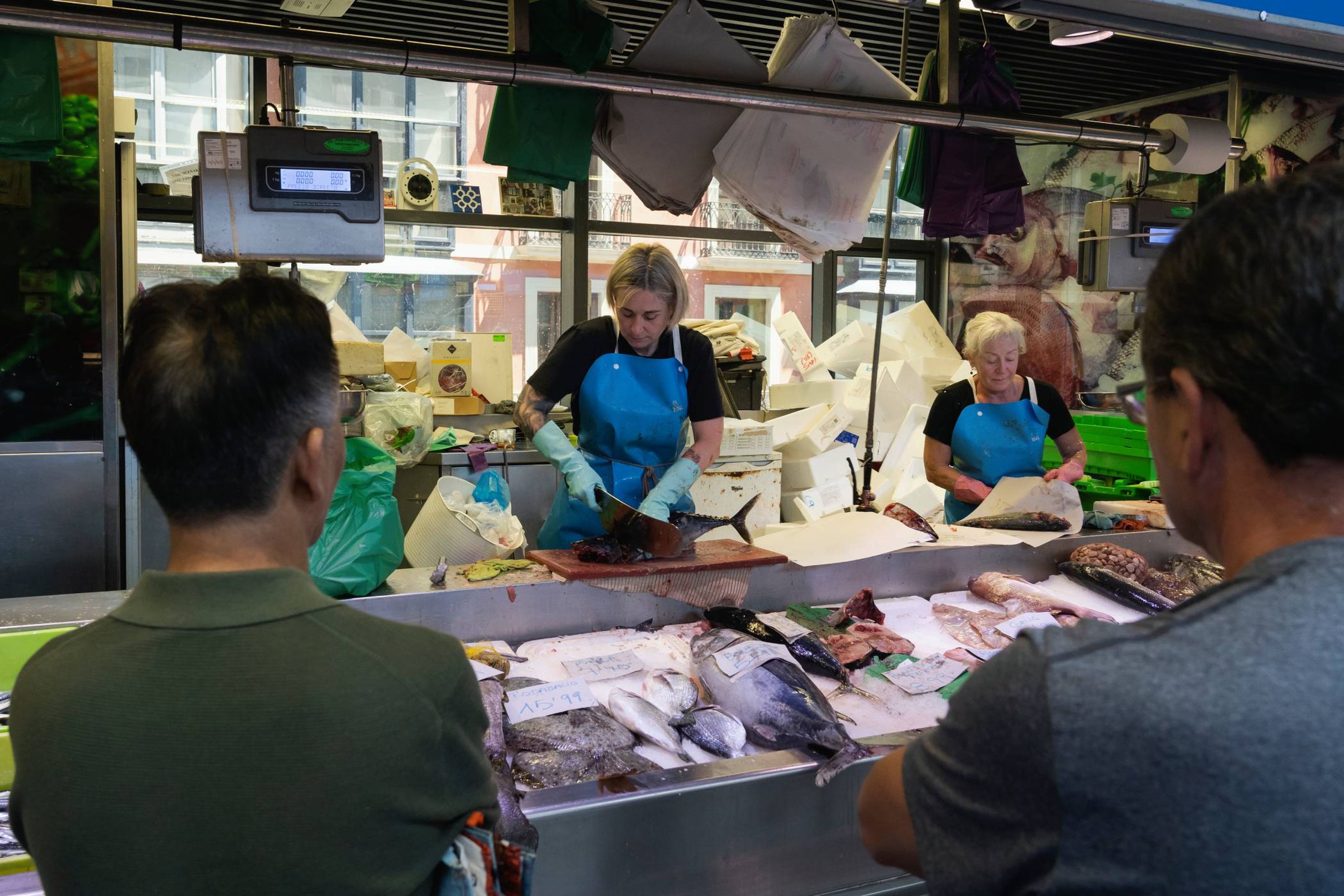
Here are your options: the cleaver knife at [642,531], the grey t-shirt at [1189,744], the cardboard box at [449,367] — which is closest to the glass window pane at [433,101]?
the cardboard box at [449,367]

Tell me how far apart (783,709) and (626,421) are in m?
1.84

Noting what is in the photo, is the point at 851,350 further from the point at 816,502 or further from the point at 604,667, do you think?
the point at 604,667

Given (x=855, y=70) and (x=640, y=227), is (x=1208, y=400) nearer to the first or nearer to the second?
(x=855, y=70)

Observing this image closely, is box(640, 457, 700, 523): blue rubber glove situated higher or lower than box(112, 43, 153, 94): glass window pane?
lower

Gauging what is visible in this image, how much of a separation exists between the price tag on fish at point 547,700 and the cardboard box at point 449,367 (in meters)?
4.24

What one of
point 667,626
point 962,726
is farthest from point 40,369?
point 962,726

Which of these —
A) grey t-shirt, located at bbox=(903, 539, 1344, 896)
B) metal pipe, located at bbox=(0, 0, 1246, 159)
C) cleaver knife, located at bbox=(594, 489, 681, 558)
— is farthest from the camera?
cleaver knife, located at bbox=(594, 489, 681, 558)

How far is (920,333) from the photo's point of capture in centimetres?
780

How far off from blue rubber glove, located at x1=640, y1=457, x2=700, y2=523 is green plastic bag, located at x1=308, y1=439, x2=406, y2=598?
97 centimetres

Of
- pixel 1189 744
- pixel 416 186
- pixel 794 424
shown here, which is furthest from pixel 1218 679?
pixel 416 186

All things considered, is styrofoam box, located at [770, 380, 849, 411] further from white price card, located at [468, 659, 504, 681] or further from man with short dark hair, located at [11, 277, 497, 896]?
man with short dark hair, located at [11, 277, 497, 896]

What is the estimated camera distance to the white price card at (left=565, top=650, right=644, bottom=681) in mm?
2494

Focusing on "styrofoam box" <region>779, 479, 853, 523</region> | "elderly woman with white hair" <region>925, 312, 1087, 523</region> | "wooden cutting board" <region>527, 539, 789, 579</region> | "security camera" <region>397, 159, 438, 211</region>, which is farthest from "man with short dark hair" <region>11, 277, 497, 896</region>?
"security camera" <region>397, 159, 438, 211</region>

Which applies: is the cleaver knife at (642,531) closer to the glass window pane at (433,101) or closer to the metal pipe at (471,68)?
the metal pipe at (471,68)
